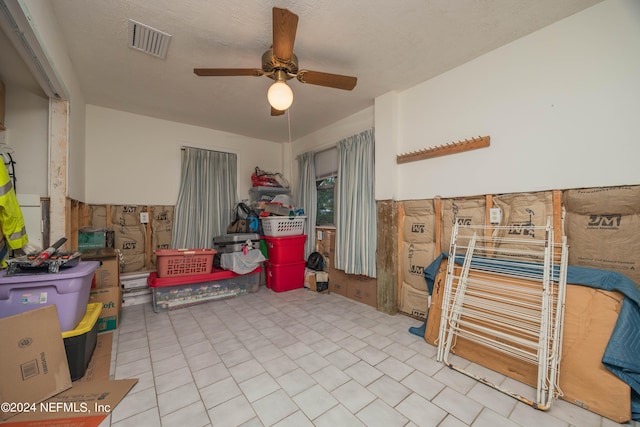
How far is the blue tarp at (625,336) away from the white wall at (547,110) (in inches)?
25.3

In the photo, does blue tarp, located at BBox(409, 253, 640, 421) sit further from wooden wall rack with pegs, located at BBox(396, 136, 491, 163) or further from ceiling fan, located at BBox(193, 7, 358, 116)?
ceiling fan, located at BBox(193, 7, 358, 116)

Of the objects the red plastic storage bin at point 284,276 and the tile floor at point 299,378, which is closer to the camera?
the tile floor at point 299,378

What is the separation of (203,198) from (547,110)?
423 cm

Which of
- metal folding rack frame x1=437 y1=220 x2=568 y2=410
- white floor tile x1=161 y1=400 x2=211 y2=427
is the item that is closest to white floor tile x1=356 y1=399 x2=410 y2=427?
metal folding rack frame x1=437 y1=220 x2=568 y2=410

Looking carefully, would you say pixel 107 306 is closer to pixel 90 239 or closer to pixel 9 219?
pixel 90 239

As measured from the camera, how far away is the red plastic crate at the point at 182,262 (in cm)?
301

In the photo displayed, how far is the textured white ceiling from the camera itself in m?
1.72

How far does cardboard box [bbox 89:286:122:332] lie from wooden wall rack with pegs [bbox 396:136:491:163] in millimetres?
3353

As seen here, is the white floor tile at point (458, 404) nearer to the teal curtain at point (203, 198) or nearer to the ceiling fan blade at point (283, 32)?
the ceiling fan blade at point (283, 32)

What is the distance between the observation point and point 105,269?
2.51 meters

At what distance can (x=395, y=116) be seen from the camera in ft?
9.54

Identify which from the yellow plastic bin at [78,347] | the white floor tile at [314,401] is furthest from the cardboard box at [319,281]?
the yellow plastic bin at [78,347]

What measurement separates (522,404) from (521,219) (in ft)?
4.24

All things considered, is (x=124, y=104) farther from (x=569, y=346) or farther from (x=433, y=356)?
(x=569, y=346)
